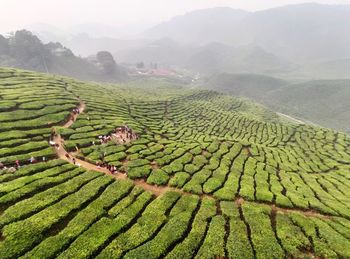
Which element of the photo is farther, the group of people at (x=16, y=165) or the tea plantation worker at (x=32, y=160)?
the tea plantation worker at (x=32, y=160)

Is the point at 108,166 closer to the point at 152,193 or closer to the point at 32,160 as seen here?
the point at 152,193

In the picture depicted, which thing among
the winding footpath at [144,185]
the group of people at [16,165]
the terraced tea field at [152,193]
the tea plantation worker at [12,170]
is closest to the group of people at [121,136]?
the terraced tea field at [152,193]

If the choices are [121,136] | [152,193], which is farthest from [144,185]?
[121,136]

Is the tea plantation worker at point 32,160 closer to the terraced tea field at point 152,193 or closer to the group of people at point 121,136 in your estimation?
the terraced tea field at point 152,193

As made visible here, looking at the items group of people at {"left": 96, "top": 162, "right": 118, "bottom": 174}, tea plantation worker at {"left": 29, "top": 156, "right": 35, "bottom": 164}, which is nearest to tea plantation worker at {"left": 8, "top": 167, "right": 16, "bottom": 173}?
tea plantation worker at {"left": 29, "top": 156, "right": 35, "bottom": 164}

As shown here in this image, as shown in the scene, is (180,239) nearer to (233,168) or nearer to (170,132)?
(233,168)

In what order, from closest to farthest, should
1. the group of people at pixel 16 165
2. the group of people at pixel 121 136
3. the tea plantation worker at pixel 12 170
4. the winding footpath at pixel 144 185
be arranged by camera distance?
1. the tea plantation worker at pixel 12 170
2. the group of people at pixel 16 165
3. the winding footpath at pixel 144 185
4. the group of people at pixel 121 136

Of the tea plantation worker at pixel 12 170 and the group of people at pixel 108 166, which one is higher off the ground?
the tea plantation worker at pixel 12 170

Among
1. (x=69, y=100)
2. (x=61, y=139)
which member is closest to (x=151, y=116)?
(x=69, y=100)

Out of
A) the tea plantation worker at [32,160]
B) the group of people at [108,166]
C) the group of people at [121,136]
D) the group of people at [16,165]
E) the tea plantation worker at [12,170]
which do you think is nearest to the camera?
the tea plantation worker at [12,170]
